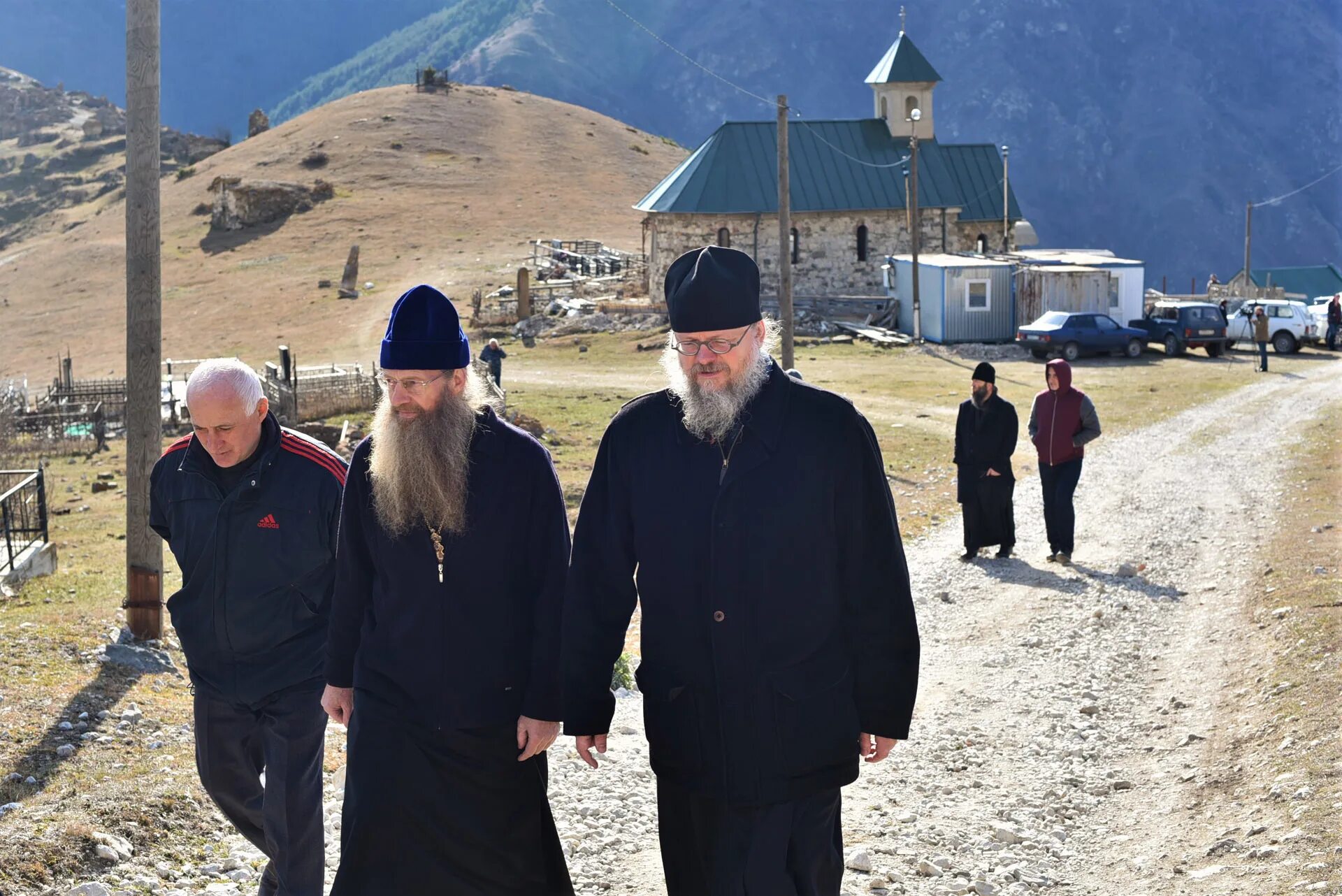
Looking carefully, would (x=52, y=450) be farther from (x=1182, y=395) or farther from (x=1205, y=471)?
(x=1182, y=395)

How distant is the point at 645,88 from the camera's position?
168 meters

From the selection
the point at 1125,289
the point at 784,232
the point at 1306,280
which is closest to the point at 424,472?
the point at 784,232

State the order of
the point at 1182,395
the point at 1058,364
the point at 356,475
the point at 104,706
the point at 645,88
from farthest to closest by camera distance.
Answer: the point at 645,88 → the point at 1182,395 → the point at 1058,364 → the point at 104,706 → the point at 356,475

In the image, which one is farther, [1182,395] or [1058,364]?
[1182,395]

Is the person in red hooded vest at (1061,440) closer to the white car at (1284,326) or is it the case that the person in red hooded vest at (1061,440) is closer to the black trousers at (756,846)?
the black trousers at (756,846)

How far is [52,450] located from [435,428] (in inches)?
919

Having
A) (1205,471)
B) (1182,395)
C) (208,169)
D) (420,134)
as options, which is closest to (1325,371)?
(1182,395)

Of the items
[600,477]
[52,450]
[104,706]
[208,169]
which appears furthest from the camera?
[208,169]

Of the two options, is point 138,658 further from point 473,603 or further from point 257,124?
point 257,124

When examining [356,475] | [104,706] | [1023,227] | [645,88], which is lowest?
[104,706]

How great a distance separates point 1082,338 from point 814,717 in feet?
109

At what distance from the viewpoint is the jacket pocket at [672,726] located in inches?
152

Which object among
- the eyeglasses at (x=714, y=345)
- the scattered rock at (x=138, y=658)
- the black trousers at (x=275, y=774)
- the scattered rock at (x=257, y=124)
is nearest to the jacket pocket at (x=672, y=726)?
the eyeglasses at (x=714, y=345)

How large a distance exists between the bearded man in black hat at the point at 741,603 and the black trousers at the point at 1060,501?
8187 millimetres
